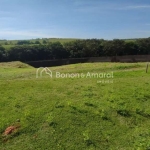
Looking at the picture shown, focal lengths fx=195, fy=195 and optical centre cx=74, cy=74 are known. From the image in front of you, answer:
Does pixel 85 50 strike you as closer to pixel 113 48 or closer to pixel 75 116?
pixel 113 48

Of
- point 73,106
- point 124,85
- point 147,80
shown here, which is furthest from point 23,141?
point 147,80

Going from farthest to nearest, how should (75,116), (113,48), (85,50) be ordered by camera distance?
(85,50) < (113,48) < (75,116)

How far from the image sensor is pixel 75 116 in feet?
28.9

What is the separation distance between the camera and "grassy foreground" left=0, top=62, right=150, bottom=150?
7.16 meters

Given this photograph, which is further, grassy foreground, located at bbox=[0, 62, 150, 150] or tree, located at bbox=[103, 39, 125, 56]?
tree, located at bbox=[103, 39, 125, 56]

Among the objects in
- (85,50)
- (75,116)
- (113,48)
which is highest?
(113,48)

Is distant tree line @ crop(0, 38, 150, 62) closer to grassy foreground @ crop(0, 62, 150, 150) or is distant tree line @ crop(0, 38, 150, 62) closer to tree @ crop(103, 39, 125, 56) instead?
tree @ crop(103, 39, 125, 56)

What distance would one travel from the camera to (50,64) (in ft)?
148

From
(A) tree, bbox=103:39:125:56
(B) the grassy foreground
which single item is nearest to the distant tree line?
(A) tree, bbox=103:39:125:56

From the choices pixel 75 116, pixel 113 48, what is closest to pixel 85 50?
pixel 113 48

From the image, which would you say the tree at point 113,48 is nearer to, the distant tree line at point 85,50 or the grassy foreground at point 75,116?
the distant tree line at point 85,50

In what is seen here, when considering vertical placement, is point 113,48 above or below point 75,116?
above

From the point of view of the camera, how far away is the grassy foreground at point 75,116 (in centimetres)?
716

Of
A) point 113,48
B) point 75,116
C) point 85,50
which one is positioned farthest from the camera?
point 85,50
